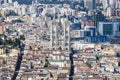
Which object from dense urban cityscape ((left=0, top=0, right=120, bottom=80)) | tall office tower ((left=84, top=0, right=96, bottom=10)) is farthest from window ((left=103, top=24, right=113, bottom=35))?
tall office tower ((left=84, top=0, right=96, bottom=10))

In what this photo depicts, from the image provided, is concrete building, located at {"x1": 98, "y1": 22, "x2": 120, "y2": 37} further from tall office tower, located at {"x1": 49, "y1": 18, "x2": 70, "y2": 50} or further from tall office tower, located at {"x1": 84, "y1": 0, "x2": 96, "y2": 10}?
tall office tower, located at {"x1": 84, "y1": 0, "x2": 96, "y2": 10}

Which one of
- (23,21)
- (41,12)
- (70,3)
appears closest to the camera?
(23,21)

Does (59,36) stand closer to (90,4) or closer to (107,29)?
(107,29)

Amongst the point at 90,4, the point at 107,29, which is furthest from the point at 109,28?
the point at 90,4

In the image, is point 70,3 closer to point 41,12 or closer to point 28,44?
point 41,12

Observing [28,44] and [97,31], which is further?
[97,31]

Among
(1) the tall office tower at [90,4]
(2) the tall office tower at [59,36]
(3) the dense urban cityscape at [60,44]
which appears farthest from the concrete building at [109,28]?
(1) the tall office tower at [90,4]

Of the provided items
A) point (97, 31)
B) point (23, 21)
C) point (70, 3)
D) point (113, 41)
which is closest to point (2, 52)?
point (113, 41)

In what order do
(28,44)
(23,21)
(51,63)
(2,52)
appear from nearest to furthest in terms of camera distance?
(51,63)
(2,52)
(28,44)
(23,21)
